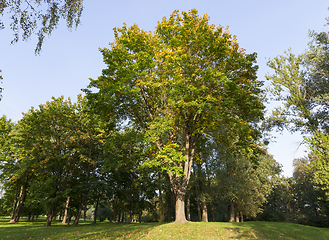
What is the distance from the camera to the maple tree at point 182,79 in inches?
603

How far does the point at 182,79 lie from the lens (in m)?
15.0

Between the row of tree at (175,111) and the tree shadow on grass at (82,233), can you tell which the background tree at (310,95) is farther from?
the tree shadow on grass at (82,233)

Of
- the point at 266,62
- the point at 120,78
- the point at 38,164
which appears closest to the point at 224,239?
the point at 120,78

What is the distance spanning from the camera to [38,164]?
2273 cm

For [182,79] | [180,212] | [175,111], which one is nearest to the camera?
[182,79]

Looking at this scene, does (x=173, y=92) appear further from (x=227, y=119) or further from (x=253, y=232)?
(x=253, y=232)

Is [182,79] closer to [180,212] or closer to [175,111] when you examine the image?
[175,111]

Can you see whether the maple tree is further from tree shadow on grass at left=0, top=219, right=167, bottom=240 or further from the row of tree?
tree shadow on grass at left=0, top=219, right=167, bottom=240

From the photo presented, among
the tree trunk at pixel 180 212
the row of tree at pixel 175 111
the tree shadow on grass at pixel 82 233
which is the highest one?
the row of tree at pixel 175 111

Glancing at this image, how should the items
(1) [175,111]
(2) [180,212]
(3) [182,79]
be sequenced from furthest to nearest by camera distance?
(1) [175,111]
(2) [180,212]
(3) [182,79]

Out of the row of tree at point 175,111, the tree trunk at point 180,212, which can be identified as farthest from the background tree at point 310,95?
the tree trunk at point 180,212

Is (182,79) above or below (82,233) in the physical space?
above

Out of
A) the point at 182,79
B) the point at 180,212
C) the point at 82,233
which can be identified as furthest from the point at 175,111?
the point at 82,233

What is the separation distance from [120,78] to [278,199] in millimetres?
45171
